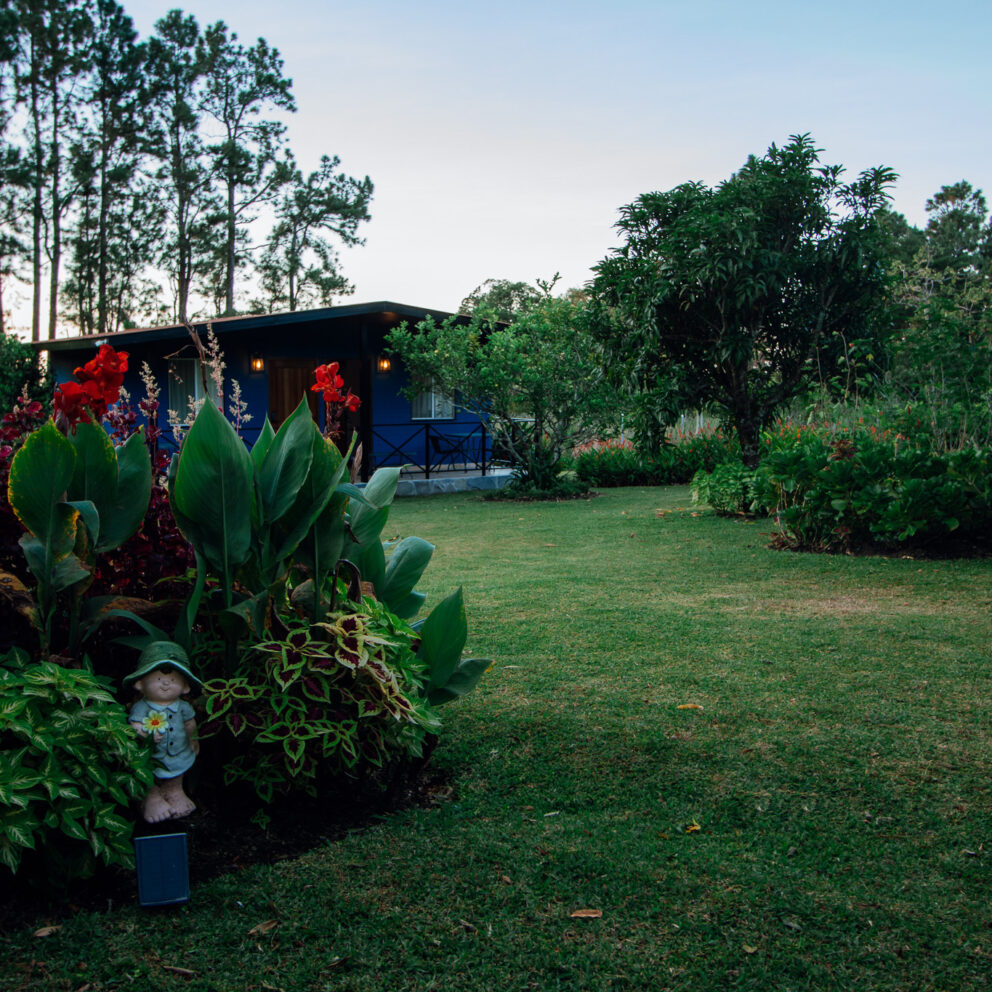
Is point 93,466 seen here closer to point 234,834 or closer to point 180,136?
point 234,834

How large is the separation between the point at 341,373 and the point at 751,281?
8410 mm

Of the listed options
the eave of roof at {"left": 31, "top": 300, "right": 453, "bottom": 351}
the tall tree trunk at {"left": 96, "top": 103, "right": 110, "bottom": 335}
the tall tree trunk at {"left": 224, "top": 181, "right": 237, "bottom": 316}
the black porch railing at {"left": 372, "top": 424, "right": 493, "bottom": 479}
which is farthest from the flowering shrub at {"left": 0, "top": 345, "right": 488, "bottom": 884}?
the tall tree trunk at {"left": 224, "top": 181, "right": 237, "bottom": 316}

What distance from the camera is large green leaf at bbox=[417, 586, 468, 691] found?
3.01m

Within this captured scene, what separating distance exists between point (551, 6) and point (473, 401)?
5.74 meters

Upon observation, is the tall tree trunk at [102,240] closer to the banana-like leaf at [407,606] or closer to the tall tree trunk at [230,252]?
the tall tree trunk at [230,252]

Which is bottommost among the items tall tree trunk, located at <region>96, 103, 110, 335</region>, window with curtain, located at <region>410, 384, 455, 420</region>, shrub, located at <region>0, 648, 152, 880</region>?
shrub, located at <region>0, 648, 152, 880</region>

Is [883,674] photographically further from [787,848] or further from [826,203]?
[826,203]

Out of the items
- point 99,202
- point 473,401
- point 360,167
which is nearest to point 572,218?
point 473,401

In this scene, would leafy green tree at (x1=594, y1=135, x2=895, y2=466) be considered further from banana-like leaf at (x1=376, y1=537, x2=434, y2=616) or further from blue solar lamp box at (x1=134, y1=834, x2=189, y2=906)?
blue solar lamp box at (x1=134, y1=834, x2=189, y2=906)

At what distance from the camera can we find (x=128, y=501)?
8.46 feet

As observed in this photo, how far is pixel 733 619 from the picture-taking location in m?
5.36

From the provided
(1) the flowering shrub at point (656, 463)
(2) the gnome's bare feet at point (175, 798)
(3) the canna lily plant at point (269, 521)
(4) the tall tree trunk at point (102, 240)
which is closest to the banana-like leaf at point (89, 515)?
(3) the canna lily plant at point (269, 521)

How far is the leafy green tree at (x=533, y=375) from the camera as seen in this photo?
1291cm

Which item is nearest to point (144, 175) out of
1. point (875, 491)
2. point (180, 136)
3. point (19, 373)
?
point (180, 136)
